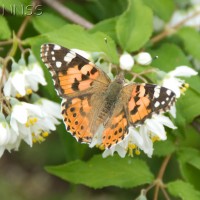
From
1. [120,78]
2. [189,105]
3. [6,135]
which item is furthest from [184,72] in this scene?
[6,135]

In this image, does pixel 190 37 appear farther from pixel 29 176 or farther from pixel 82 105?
pixel 29 176

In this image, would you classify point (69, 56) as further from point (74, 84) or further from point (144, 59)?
point (144, 59)

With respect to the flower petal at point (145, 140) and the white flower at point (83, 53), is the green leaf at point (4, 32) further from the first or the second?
the flower petal at point (145, 140)

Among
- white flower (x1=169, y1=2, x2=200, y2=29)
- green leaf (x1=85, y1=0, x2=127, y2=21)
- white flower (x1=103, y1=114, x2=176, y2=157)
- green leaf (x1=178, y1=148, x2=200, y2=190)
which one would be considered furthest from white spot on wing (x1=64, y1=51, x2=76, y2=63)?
white flower (x1=169, y1=2, x2=200, y2=29)

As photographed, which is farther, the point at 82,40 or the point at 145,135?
the point at 82,40

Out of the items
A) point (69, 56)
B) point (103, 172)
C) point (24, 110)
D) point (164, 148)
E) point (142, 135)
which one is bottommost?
point (103, 172)

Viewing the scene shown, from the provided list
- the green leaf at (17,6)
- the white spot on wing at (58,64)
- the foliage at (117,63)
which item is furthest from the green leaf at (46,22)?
the white spot on wing at (58,64)
